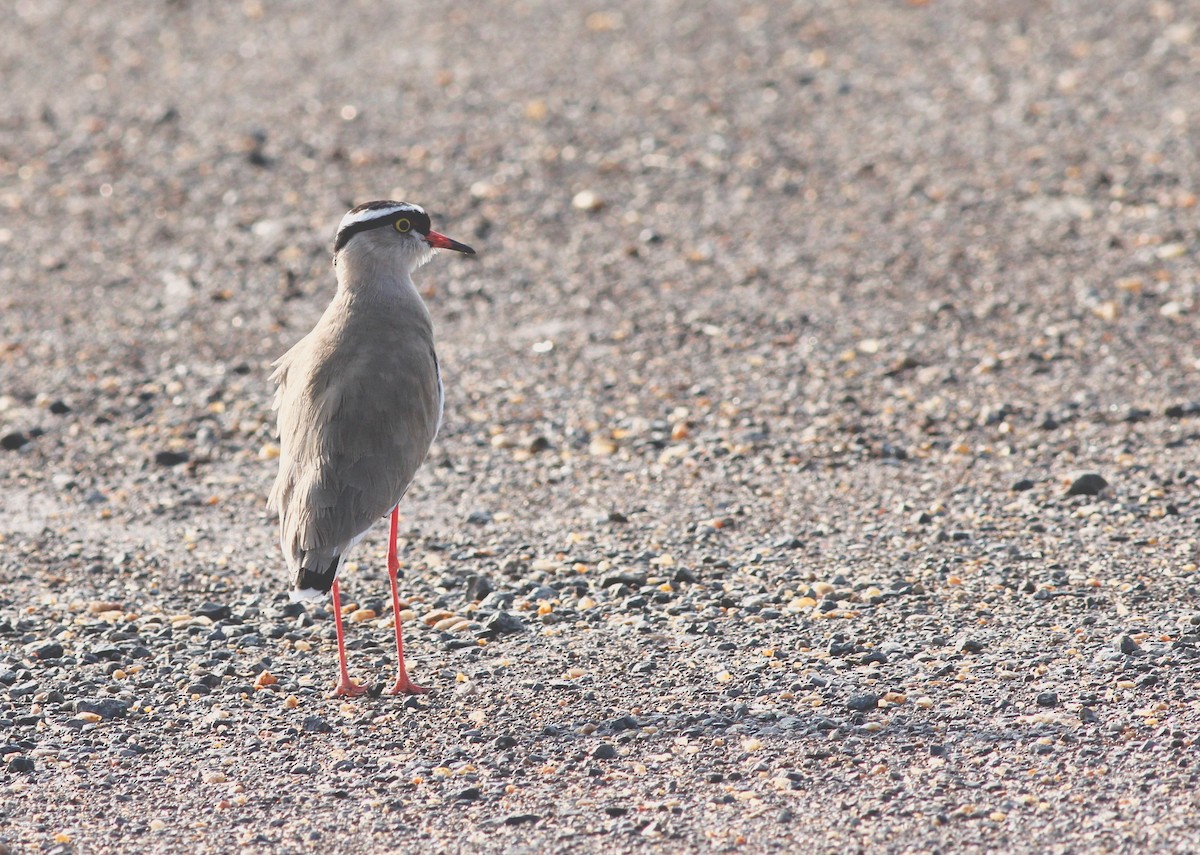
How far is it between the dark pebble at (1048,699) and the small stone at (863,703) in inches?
25.7

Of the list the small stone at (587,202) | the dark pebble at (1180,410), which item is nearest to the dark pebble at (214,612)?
the dark pebble at (1180,410)

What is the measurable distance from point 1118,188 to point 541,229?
4661mm

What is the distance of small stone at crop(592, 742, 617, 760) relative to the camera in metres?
6.07

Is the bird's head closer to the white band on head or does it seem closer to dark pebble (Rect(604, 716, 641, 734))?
the white band on head

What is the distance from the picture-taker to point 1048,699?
20.5 ft

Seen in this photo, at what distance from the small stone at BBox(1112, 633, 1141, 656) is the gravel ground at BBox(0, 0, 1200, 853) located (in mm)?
27

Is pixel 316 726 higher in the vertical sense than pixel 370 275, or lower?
lower

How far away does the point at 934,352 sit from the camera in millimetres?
10266

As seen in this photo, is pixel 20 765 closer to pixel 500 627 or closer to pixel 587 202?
pixel 500 627

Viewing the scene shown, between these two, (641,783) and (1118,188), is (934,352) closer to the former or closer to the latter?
(1118,188)

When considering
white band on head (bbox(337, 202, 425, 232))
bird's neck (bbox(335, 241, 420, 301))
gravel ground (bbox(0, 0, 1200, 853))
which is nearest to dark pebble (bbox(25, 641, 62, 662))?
gravel ground (bbox(0, 0, 1200, 853))

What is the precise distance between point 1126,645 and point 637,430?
3709 mm

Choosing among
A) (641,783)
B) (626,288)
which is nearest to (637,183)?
(626,288)

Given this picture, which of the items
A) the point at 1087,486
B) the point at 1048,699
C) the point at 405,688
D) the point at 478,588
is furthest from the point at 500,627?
the point at 1087,486
